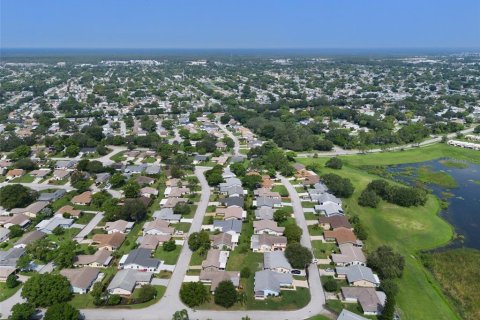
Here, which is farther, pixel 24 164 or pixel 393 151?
pixel 393 151

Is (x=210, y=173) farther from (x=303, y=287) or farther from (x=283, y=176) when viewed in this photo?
(x=303, y=287)

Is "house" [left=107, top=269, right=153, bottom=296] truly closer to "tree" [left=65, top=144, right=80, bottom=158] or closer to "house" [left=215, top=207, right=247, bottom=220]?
"house" [left=215, top=207, right=247, bottom=220]

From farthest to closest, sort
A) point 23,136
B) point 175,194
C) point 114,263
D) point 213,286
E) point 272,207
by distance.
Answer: point 23,136
point 175,194
point 272,207
point 114,263
point 213,286

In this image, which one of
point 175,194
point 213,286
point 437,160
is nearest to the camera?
point 213,286

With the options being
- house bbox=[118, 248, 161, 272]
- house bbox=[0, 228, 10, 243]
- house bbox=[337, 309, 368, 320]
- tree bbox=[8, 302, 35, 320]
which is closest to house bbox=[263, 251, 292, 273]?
house bbox=[337, 309, 368, 320]

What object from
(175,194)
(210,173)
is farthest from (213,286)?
(210,173)
